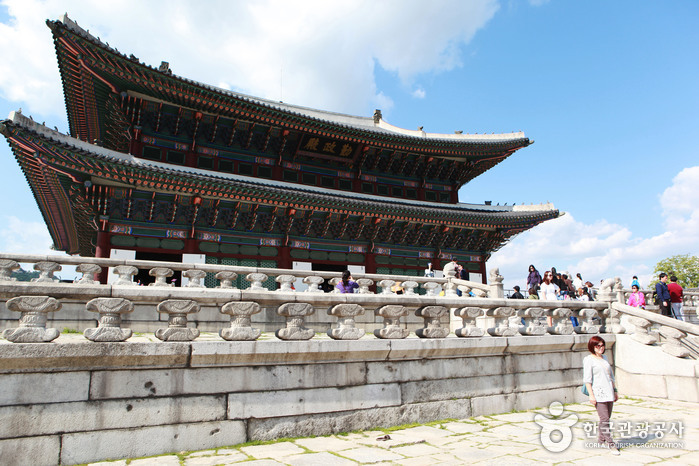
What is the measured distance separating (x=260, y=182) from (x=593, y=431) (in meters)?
13.9

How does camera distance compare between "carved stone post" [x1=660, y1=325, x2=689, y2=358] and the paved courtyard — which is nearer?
the paved courtyard

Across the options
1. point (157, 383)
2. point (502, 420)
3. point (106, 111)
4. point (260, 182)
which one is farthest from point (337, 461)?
point (106, 111)

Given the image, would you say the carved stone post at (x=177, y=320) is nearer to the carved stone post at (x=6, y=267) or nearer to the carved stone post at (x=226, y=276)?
the carved stone post at (x=226, y=276)

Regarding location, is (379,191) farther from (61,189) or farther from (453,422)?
(453,422)

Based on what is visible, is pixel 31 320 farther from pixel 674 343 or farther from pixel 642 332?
pixel 674 343

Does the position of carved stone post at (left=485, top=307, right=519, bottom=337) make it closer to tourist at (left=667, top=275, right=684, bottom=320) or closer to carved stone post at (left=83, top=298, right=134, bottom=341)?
carved stone post at (left=83, top=298, right=134, bottom=341)

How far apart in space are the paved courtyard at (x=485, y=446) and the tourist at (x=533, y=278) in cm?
796

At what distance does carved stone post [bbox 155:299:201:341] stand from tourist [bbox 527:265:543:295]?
42.0 feet

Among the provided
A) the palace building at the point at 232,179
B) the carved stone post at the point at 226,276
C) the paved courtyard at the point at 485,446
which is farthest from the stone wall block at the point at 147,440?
the palace building at the point at 232,179

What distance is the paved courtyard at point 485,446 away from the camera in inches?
182

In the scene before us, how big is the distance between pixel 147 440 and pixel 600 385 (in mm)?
5607

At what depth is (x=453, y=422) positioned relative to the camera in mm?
6445

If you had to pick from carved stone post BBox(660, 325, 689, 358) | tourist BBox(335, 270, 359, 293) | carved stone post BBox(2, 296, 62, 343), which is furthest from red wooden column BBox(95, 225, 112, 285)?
carved stone post BBox(660, 325, 689, 358)

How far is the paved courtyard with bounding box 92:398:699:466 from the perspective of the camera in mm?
4613
